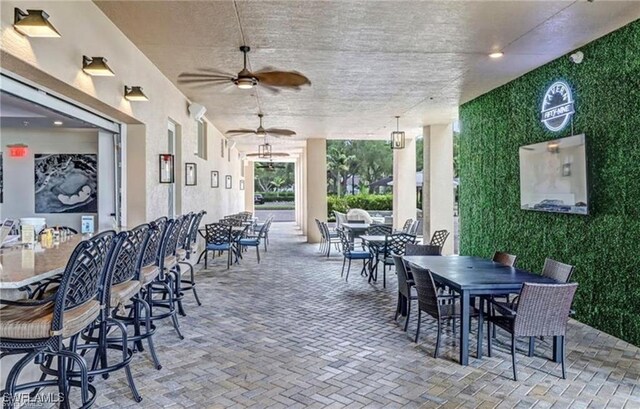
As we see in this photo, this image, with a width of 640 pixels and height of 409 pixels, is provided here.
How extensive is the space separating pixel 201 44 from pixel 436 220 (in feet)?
24.2

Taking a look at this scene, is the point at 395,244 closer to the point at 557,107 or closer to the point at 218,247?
the point at 557,107

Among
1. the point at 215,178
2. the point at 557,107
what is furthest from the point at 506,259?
the point at 215,178

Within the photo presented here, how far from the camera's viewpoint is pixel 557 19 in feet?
13.9

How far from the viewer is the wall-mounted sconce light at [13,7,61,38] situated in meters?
2.77

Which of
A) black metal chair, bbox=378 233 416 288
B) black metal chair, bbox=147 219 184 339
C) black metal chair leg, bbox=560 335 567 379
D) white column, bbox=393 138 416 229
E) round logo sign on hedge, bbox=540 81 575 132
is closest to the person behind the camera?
black metal chair leg, bbox=560 335 567 379

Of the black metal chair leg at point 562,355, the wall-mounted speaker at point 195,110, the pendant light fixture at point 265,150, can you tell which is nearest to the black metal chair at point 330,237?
the pendant light fixture at point 265,150

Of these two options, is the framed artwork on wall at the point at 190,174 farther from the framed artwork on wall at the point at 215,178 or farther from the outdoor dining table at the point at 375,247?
the outdoor dining table at the point at 375,247

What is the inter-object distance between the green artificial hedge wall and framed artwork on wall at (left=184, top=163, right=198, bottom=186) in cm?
525

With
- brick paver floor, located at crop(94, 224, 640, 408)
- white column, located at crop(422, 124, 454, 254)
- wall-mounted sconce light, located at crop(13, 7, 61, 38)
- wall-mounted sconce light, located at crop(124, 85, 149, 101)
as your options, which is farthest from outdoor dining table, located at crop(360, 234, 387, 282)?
wall-mounted sconce light, located at crop(13, 7, 61, 38)

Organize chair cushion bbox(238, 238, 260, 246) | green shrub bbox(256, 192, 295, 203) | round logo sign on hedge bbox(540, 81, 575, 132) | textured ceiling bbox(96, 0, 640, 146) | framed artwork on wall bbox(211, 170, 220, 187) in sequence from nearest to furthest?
textured ceiling bbox(96, 0, 640, 146), round logo sign on hedge bbox(540, 81, 575, 132), chair cushion bbox(238, 238, 260, 246), framed artwork on wall bbox(211, 170, 220, 187), green shrub bbox(256, 192, 295, 203)

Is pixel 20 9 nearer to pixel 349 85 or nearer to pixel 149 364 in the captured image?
pixel 149 364

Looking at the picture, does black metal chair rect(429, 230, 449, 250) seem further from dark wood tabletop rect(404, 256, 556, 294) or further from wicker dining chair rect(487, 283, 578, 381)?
wicker dining chair rect(487, 283, 578, 381)

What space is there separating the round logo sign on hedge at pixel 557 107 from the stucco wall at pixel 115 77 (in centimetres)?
505

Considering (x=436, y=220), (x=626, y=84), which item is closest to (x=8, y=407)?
(x=626, y=84)
